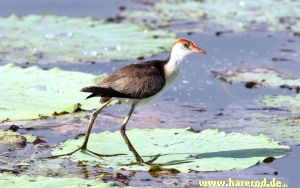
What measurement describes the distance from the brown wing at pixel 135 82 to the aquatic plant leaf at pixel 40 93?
753 mm

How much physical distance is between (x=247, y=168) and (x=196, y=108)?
77.2 inches

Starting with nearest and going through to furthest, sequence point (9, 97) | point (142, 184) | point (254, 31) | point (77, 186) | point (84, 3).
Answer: point (77, 186) → point (142, 184) → point (9, 97) → point (254, 31) → point (84, 3)

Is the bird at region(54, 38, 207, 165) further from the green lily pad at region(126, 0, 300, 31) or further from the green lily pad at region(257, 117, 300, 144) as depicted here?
the green lily pad at region(126, 0, 300, 31)

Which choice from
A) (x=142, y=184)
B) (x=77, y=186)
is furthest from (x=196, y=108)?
(x=77, y=186)

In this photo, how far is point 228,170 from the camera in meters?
6.63

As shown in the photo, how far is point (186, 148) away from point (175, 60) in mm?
739

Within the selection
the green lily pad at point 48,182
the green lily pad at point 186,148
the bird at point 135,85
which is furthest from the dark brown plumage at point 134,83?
the green lily pad at point 48,182

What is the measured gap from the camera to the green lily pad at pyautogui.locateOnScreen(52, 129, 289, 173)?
674 cm

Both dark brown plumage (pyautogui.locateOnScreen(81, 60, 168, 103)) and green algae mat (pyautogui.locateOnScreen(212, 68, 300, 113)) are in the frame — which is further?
green algae mat (pyautogui.locateOnScreen(212, 68, 300, 113))

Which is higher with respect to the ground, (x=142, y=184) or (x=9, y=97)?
(x=9, y=97)

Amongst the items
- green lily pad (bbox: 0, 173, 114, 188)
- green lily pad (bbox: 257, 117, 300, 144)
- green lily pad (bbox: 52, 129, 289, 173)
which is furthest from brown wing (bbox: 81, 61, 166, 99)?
green lily pad (bbox: 257, 117, 300, 144)

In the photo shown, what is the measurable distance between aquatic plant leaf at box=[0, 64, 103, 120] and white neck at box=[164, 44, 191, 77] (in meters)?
0.92

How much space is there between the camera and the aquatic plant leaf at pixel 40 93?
7672mm

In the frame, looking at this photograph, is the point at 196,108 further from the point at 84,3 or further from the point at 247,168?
the point at 84,3
